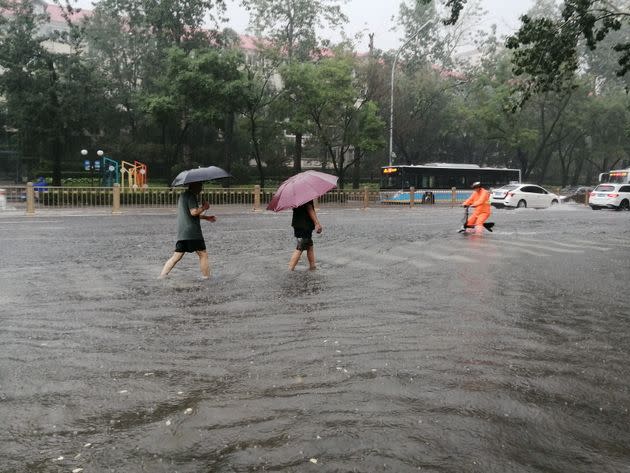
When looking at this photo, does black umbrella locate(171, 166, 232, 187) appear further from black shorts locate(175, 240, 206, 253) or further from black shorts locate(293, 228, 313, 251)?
black shorts locate(293, 228, 313, 251)

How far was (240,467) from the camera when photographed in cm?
335

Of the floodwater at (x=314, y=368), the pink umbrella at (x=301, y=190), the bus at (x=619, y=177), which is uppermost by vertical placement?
the bus at (x=619, y=177)

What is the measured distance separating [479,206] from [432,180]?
22242mm

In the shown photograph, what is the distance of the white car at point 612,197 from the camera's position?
110 ft

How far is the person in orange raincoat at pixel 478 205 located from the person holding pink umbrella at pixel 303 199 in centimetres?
756

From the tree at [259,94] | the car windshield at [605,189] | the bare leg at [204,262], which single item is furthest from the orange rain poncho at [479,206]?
the car windshield at [605,189]

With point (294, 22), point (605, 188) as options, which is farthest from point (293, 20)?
point (605, 188)

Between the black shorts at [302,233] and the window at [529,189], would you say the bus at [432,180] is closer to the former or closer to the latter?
the window at [529,189]

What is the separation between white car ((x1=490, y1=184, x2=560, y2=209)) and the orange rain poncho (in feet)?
55.6

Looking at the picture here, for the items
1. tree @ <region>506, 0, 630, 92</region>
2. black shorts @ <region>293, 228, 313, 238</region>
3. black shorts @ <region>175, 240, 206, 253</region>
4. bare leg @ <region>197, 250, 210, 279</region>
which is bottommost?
bare leg @ <region>197, 250, 210, 279</region>

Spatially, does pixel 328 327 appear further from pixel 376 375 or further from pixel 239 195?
pixel 239 195

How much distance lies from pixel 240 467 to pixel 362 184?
4820cm

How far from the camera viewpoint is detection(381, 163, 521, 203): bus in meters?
37.6

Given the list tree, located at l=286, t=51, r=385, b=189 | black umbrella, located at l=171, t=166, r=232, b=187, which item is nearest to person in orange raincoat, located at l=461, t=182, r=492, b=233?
black umbrella, located at l=171, t=166, r=232, b=187
